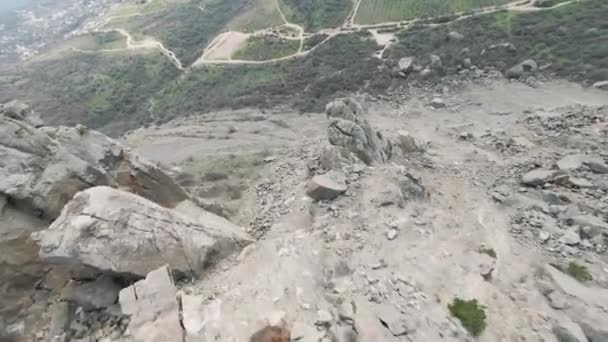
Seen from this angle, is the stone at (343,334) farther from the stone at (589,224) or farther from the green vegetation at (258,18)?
the green vegetation at (258,18)

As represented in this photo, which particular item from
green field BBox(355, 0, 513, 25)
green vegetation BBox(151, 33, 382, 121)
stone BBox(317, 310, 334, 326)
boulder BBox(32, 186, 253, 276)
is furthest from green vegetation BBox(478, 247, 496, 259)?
green field BBox(355, 0, 513, 25)

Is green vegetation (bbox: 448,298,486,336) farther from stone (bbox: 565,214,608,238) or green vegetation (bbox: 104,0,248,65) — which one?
green vegetation (bbox: 104,0,248,65)

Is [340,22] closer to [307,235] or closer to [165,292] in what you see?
[307,235]

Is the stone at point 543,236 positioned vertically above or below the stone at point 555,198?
above

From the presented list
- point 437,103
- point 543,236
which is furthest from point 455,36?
point 543,236

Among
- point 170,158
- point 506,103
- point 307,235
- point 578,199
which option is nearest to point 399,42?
point 506,103

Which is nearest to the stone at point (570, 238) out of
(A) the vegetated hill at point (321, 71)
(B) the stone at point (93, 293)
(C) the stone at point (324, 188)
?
(C) the stone at point (324, 188)
